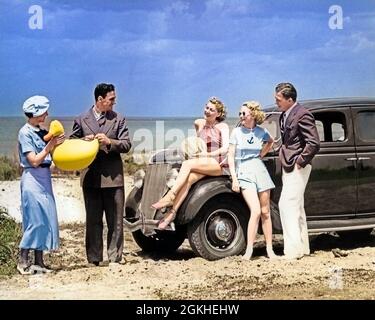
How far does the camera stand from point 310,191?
6.96m

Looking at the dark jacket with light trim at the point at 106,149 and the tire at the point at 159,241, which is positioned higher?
the dark jacket with light trim at the point at 106,149

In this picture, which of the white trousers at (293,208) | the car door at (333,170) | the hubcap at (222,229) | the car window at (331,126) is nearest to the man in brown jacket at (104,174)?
the hubcap at (222,229)

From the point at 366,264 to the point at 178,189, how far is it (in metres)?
1.69

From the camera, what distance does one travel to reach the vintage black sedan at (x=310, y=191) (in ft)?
22.3

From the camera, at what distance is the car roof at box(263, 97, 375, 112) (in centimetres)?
709

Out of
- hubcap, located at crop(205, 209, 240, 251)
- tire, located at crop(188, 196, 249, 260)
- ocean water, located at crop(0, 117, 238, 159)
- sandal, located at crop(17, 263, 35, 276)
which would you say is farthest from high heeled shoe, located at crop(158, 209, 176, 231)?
sandal, located at crop(17, 263, 35, 276)

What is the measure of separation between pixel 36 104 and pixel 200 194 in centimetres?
155

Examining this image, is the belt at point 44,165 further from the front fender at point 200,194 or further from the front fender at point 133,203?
the front fender at point 133,203

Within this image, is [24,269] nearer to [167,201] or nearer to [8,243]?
[8,243]

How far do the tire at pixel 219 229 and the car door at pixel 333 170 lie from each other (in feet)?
2.05

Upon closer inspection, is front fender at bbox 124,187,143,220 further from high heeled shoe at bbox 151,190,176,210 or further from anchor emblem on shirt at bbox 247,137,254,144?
anchor emblem on shirt at bbox 247,137,254,144

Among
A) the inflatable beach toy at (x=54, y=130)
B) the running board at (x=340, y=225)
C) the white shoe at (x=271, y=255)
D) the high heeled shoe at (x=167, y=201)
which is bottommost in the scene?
the white shoe at (x=271, y=255)

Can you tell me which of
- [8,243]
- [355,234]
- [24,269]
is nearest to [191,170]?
[24,269]

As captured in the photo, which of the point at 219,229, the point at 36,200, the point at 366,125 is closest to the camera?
the point at 36,200
